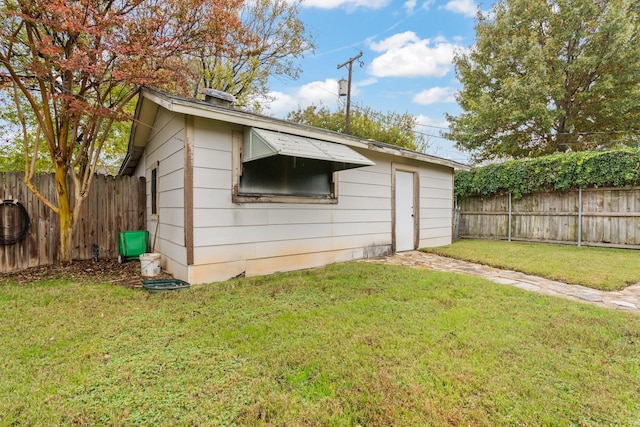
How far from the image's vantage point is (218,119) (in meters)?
4.18

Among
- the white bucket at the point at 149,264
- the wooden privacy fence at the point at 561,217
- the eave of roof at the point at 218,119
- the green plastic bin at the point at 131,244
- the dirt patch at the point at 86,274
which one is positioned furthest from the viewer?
the wooden privacy fence at the point at 561,217

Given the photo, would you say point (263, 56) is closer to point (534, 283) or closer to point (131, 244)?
point (131, 244)

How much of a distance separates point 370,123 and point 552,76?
8.80 meters

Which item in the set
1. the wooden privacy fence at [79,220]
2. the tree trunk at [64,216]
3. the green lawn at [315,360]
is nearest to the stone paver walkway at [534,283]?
the green lawn at [315,360]

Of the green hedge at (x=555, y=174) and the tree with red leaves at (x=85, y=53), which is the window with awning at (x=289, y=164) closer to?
the tree with red leaves at (x=85, y=53)

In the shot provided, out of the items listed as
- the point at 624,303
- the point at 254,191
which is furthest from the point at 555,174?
the point at 254,191

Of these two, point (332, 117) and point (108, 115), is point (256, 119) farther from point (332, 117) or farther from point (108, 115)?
point (332, 117)

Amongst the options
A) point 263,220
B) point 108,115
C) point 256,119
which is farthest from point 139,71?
point 263,220

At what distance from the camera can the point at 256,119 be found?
4480mm

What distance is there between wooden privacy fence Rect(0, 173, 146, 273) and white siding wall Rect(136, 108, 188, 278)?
87 cm

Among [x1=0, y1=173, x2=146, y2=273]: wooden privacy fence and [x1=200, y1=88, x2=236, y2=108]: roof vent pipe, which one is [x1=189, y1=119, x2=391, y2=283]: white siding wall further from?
[x1=0, y1=173, x2=146, y2=273]: wooden privacy fence

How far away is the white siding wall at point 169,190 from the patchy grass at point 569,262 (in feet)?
18.4

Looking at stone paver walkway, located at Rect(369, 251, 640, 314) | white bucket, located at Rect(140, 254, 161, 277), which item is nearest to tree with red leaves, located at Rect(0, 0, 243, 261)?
white bucket, located at Rect(140, 254, 161, 277)

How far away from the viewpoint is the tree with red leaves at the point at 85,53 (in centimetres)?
436
